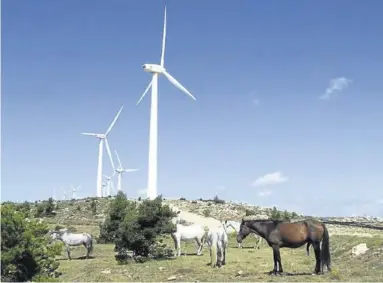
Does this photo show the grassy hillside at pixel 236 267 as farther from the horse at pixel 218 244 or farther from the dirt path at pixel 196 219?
the dirt path at pixel 196 219

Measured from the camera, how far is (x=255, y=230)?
2284 cm

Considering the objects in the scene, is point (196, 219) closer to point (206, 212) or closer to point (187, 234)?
point (206, 212)

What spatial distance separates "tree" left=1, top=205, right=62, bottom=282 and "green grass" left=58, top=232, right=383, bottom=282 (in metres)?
1.92

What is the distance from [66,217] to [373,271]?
54.1 metres

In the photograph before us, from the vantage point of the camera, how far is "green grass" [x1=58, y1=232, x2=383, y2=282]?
21913 millimetres

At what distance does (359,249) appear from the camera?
1140 inches

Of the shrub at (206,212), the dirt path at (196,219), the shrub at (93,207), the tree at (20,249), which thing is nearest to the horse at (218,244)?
the tree at (20,249)

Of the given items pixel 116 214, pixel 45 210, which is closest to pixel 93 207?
pixel 45 210

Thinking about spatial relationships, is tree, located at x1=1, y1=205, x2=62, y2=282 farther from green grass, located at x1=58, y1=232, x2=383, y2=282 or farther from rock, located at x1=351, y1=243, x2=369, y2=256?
rock, located at x1=351, y1=243, x2=369, y2=256

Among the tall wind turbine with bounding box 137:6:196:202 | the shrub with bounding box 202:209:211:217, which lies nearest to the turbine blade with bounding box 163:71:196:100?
the tall wind turbine with bounding box 137:6:196:202

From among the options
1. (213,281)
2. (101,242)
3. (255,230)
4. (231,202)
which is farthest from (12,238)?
(231,202)

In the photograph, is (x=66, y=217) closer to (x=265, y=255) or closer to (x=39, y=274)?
(x=265, y=255)

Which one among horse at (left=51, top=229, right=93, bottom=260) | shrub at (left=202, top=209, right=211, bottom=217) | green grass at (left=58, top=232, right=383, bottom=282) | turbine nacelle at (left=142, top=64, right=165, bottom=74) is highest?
turbine nacelle at (left=142, top=64, right=165, bottom=74)

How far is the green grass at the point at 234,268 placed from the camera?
21.9 meters
